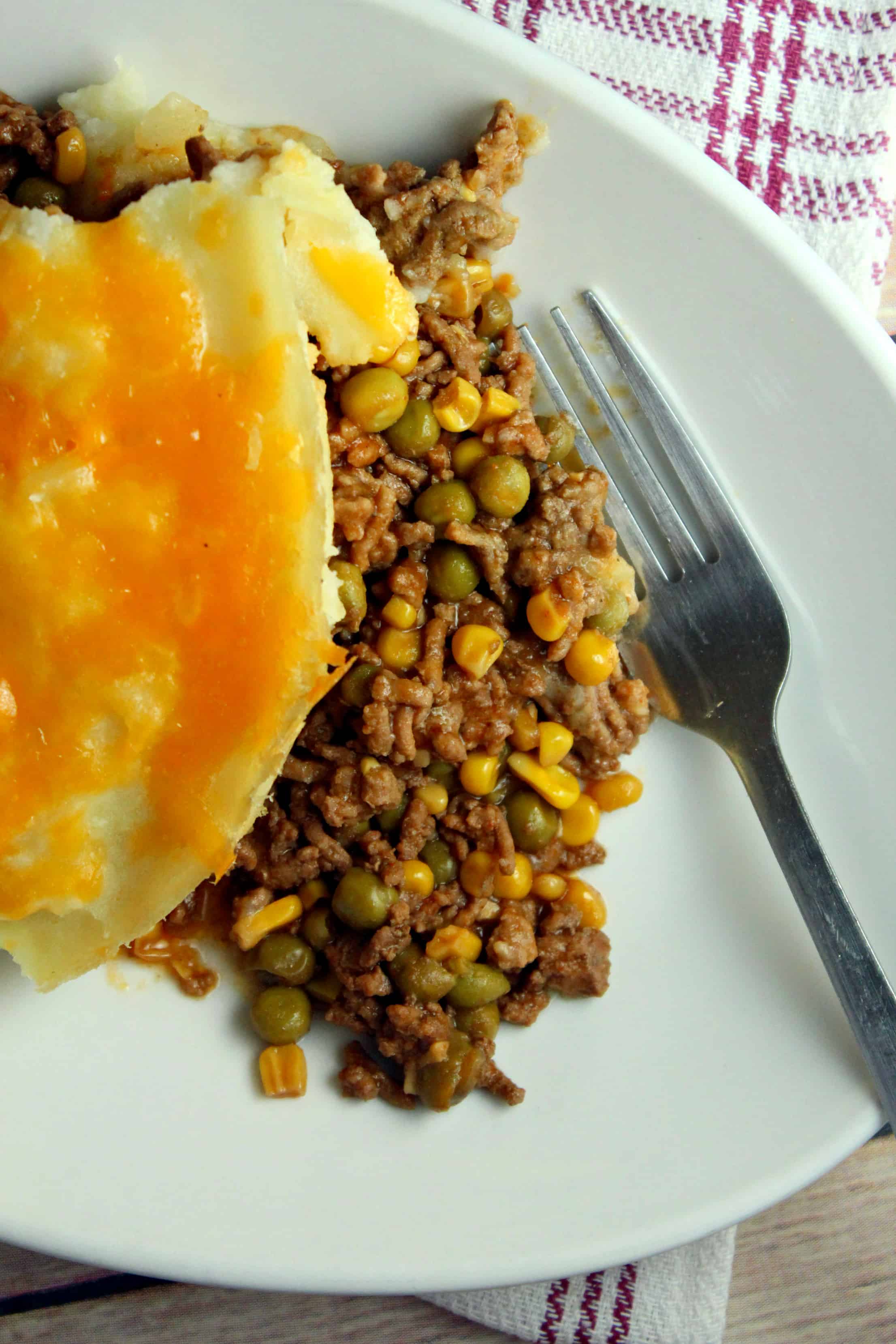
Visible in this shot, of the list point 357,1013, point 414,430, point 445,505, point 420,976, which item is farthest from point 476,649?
point 357,1013

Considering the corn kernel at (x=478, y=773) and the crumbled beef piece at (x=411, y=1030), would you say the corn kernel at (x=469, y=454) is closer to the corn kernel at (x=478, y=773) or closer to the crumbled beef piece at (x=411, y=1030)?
the corn kernel at (x=478, y=773)

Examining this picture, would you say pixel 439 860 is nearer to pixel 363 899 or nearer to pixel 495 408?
pixel 363 899

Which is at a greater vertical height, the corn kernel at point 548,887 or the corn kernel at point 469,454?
the corn kernel at point 469,454

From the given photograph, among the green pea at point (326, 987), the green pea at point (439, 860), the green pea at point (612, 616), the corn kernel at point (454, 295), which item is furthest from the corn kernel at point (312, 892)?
the corn kernel at point (454, 295)

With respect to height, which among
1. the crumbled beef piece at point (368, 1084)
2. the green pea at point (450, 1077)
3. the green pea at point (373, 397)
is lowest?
the crumbled beef piece at point (368, 1084)

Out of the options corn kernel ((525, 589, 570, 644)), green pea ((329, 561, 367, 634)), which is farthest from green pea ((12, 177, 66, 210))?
corn kernel ((525, 589, 570, 644))

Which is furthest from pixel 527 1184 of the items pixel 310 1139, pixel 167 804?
pixel 167 804
